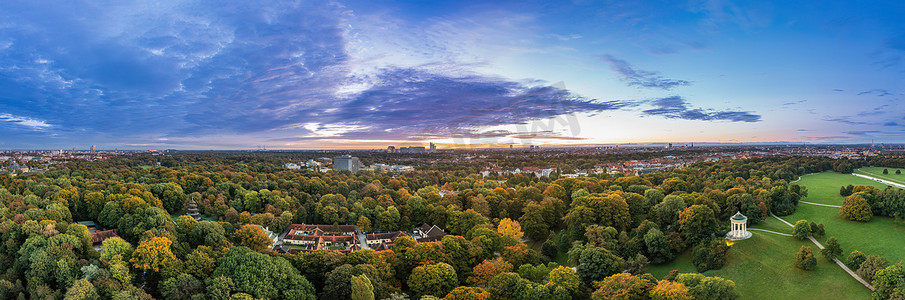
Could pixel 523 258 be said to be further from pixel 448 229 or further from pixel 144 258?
pixel 144 258

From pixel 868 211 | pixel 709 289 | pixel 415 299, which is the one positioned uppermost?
pixel 868 211

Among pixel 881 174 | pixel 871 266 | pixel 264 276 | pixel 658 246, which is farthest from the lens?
pixel 881 174

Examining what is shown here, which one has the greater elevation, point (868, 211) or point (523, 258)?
point (868, 211)

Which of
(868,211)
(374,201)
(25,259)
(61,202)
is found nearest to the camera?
(25,259)

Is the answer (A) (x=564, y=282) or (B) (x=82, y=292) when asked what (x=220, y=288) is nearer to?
(B) (x=82, y=292)

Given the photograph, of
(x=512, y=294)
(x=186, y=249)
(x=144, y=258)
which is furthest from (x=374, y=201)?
(x=512, y=294)

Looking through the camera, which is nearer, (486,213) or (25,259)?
(25,259)

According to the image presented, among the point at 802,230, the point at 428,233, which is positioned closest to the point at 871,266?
the point at 802,230

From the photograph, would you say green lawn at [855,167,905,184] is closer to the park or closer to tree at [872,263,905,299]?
the park
